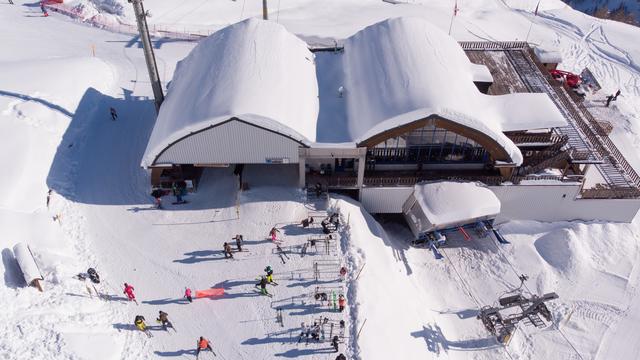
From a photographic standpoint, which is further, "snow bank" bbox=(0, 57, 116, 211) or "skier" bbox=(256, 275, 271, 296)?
"snow bank" bbox=(0, 57, 116, 211)

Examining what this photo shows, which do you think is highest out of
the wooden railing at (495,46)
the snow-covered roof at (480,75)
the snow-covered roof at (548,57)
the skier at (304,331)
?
the wooden railing at (495,46)

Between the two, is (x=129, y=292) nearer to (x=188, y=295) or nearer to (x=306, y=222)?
(x=188, y=295)

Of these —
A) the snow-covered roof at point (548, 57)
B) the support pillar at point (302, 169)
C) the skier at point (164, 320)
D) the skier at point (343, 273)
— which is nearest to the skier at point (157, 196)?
the skier at point (164, 320)

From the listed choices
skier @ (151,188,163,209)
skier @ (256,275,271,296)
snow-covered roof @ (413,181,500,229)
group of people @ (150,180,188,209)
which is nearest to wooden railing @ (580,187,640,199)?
snow-covered roof @ (413,181,500,229)

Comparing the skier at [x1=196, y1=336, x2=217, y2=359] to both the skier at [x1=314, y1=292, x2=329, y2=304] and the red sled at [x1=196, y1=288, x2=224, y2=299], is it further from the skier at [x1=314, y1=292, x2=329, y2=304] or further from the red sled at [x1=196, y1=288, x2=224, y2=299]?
the skier at [x1=314, y1=292, x2=329, y2=304]

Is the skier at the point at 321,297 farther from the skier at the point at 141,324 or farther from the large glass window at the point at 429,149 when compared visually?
the large glass window at the point at 429,149

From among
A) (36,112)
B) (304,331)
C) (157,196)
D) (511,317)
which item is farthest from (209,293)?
(36,112)
